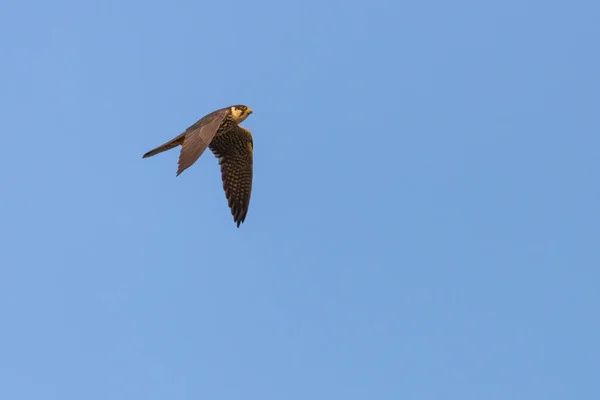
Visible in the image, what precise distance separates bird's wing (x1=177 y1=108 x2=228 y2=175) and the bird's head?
19cm

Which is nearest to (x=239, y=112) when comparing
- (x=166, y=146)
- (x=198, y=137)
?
(x=166, y=146)

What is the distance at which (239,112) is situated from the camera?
20484 mm

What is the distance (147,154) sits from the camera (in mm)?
19547

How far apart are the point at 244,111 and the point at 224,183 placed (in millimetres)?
2248

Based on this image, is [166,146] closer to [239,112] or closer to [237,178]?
[239,112]

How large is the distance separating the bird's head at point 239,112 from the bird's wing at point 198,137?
192 mm

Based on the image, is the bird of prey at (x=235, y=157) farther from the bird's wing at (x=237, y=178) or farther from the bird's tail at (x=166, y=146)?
the bird's tail at (x=166, y=146)

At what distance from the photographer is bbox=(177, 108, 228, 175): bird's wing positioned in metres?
16.1

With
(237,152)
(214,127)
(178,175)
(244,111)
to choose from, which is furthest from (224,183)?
(178,175)

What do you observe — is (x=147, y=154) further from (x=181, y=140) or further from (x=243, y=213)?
(x=243, y=213)

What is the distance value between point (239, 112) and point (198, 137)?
317cm

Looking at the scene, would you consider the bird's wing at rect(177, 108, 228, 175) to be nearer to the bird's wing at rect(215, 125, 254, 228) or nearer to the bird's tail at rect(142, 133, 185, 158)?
the bird's tail at rect(142, 133, 185, 158)

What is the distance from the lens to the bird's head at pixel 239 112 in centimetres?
2036

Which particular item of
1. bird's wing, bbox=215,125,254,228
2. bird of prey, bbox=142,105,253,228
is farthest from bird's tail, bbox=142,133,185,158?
bird's wing, bbox=215,125,254,228
